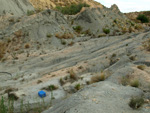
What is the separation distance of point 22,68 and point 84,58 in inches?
148

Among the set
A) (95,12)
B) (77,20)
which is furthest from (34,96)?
(95,12)

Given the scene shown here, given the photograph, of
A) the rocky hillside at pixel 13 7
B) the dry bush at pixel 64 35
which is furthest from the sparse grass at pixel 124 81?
the rocky hillside at pixel 13 7

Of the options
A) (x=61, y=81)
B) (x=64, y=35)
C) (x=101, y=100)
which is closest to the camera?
(x=101, y=100)

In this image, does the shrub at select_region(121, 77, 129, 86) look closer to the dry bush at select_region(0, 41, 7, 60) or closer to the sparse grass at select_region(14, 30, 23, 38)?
the dry bush at select_region(0, 41, 7, 60)

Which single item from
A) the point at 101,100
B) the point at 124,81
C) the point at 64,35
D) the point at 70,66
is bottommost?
the point at 70,66

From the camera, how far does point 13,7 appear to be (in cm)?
1945

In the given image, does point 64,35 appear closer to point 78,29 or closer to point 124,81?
point 78,29

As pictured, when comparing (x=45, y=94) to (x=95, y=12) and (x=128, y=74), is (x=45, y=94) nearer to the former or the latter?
(x=128, y=74)

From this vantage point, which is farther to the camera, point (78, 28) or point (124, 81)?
point (78, 28)

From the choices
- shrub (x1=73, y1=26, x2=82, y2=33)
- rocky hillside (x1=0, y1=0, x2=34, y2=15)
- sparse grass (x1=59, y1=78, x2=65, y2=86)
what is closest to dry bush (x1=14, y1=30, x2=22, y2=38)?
rocky hillside (x1=0, y1=0, x2=34, y2=15)

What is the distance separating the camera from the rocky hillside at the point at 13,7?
1761cm

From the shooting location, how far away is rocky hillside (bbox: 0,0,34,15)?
17.6m

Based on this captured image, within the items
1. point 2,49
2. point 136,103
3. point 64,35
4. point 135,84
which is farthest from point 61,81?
point 64,35

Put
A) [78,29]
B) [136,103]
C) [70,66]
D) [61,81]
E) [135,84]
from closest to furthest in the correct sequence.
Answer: [136,103]
[135,84]
[61,81]
[70,66]
[78,29]
